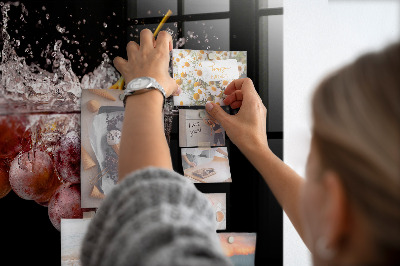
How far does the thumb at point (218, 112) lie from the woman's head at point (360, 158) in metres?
0.44

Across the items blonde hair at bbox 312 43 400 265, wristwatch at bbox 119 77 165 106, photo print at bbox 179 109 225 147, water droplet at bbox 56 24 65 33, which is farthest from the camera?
photo print at bbox 179 109 225 147

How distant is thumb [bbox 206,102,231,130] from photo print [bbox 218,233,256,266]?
0.30 metres

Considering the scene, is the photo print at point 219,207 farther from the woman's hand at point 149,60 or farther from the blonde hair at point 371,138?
the blonde hair at point 371,138

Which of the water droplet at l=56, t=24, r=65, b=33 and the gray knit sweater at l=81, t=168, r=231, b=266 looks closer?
the gray knit sweater at l=81, t=168, r=231, b=266

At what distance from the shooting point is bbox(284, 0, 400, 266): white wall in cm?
87

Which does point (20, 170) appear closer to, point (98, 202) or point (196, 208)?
point (98, 202)

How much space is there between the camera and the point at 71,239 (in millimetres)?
792

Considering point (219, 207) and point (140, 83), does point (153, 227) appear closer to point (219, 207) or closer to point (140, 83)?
point (140, 83)

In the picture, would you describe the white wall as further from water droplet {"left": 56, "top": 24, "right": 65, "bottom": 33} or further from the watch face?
water droplet {"left": 56, "top": 24, "right": 65, "bottom": 33}

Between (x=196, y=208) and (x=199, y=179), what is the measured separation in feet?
1.19

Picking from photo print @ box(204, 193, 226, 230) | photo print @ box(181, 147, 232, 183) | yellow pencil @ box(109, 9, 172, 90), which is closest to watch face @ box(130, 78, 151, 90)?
yellow pencil @ box(109, 9, 172, 90)

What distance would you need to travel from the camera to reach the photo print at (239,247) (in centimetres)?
88

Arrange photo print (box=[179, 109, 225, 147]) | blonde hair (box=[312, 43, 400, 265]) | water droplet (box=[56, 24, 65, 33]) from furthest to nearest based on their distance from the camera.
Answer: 1. photo print (box=[179, 109, 225, 147])
2. water droplet (box=[56, 24, 65, 33])
3. blonde hair (box=[312, 43, 400, 265])

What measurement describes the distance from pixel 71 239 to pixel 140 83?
1.40ft
